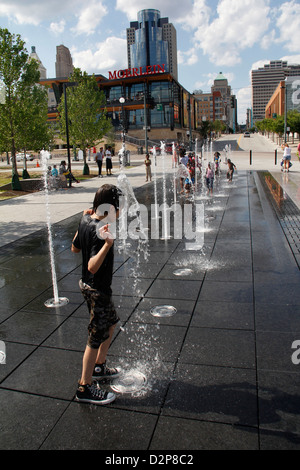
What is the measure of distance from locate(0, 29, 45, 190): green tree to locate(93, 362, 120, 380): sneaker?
1751 centimetres

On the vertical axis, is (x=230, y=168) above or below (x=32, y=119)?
below

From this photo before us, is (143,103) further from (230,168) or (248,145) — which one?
(230,168)

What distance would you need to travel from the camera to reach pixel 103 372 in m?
3.68

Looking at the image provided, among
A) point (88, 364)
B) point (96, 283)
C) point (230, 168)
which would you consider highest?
point (230, 168)

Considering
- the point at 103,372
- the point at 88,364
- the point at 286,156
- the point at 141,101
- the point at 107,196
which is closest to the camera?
the point at 107,196

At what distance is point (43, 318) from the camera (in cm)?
506

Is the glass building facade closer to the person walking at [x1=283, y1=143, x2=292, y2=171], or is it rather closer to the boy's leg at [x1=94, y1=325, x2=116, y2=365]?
the person walking at [x1=283, y1=143, x2=292, y2=171]

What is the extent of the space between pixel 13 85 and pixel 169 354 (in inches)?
743

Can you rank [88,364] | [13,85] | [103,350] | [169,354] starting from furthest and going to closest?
[13,85]
[169,354]
[103,350]
[88,364]

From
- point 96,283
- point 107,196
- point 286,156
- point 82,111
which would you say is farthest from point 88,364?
point 82,111

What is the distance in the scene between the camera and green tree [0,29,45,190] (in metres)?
18.7

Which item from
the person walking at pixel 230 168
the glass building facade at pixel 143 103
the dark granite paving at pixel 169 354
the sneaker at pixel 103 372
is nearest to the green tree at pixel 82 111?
the person walking at pixel 230 168

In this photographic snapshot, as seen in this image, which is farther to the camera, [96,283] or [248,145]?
[248,145]

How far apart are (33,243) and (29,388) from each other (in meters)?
6.09
